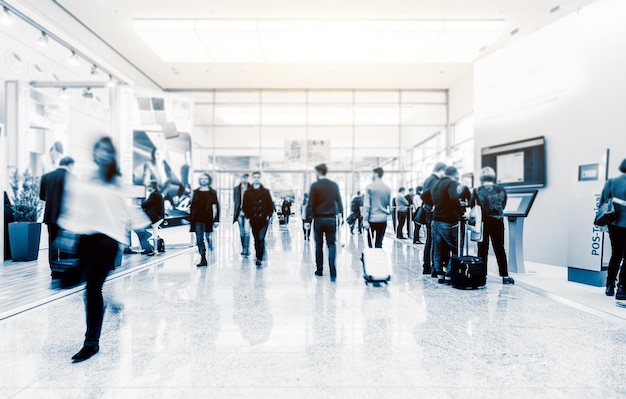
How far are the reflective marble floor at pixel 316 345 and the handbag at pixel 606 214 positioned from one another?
3.62 feet

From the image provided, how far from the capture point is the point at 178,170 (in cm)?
1038

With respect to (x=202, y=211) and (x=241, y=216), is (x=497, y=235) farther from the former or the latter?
(x=202, y=211)

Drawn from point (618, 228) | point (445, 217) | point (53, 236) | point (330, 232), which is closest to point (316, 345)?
point (330, 232)

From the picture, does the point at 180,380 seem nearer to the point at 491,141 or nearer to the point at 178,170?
the point at 491,141

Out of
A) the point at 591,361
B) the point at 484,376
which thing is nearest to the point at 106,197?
the point at 484,376

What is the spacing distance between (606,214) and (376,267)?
274 cm

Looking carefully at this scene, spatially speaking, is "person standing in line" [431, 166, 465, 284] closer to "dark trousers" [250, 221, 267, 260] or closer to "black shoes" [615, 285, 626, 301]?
"black shoes" [615, 285, 626, 301]

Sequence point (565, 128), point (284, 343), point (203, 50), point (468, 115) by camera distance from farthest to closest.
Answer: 1. point (468, 115)
2. point (203, 50)
3. point (565, 128)
4. point (284, 343)

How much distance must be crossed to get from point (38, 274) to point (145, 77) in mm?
10610

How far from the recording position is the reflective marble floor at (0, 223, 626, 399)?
2338mm

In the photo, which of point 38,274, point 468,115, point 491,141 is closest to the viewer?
point 38,274

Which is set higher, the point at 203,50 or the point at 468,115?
the point at 203,50

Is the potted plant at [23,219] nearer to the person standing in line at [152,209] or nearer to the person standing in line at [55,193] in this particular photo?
the person standing in line at [152,209]

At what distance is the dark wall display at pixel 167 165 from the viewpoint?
31.2 feet
